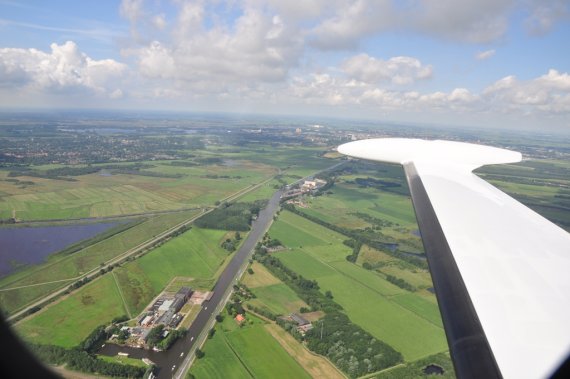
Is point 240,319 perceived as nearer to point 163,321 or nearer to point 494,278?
point 163,321

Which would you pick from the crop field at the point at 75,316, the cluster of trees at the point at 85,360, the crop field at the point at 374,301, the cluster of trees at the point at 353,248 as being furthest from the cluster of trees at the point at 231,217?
the cluster of trees at the point at 85,360

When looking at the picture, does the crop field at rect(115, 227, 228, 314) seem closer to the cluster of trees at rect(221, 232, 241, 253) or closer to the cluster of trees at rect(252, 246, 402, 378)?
the cluster of trees at rect(221, 232, 241, 253)

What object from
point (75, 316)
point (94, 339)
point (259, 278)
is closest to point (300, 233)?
point (259, 278)

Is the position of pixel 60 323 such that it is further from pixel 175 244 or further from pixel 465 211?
pixel 465 211

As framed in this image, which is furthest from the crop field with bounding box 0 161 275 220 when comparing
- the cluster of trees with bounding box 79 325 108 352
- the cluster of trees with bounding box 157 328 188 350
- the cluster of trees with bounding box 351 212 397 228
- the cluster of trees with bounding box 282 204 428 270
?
→ the cluster of trees with bounding box 157 328 188 350

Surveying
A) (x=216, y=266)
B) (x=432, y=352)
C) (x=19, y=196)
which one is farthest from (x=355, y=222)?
(x=19, y=196)

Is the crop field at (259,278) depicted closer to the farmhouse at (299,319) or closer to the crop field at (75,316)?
the farmhouse at (299,319)
